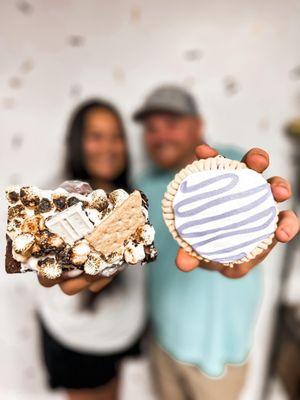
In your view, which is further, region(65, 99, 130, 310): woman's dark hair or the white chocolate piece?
region(65, 99, 130, 310): woman's dark hair

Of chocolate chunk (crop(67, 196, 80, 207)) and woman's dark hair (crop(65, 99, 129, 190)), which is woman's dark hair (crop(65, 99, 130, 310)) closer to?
woman's dark hair (crop(65, 99, 129, 190))

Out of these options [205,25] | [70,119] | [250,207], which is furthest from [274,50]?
[250,207]

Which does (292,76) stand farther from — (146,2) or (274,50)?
(146,2)

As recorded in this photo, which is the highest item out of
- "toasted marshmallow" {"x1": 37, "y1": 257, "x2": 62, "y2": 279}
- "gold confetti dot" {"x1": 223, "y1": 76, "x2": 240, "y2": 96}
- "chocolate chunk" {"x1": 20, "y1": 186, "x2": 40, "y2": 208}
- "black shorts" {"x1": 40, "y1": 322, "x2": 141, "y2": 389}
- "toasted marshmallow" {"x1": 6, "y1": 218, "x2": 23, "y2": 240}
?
"gold confetti dot" {"x1": 223, "y1": 76, "x2": 240, "y2": 96}

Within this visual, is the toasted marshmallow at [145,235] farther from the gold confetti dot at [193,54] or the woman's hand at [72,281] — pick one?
the gold confetti dot at [193,54]

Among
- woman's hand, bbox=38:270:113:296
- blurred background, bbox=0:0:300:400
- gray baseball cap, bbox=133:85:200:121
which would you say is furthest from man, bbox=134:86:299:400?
woman's hand, bbox=38:270:113:296

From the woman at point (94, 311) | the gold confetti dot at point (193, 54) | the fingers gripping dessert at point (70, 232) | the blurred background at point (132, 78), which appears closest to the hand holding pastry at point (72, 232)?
the fingers gripping dessert at point (70, 232)
